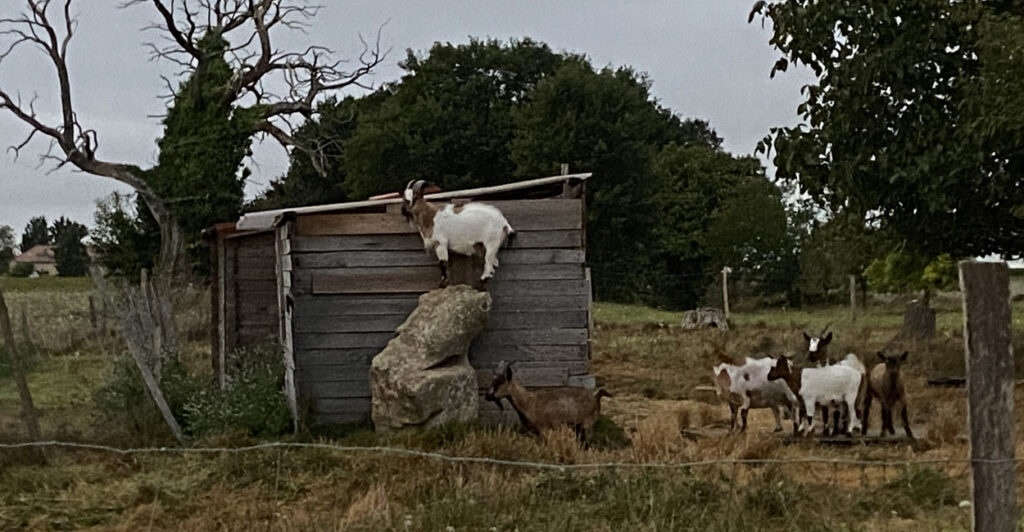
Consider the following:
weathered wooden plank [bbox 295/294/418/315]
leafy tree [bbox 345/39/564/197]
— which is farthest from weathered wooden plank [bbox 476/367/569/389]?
leafy tree [bbox 345/39/564/197]

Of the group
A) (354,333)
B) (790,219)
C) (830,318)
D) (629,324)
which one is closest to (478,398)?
(354,333)

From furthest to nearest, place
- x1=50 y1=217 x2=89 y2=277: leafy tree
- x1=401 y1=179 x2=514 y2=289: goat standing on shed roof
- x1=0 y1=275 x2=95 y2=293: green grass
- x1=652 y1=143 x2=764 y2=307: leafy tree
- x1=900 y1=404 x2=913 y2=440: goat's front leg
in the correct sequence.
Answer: x1=652 y1=143 x2=764 y2=307: leafy tree → x1=50 y1=217 x2=89 y2=277: leafy tree → x1=0 y1=275 x2=95 y2=293: green grass → x1=401 y1=179 x2=514 y2=289: goat standing on shed roof → x1=900 y1=404 x2=913 y2=440: goat's front leg

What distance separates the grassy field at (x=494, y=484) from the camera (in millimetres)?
6367

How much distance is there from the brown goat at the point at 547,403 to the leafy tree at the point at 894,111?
547 centimetres

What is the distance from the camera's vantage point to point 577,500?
269 inches

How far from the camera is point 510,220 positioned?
1065 cm

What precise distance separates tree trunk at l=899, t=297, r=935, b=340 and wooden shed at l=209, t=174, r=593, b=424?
12457mm

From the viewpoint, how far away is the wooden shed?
35.0ft

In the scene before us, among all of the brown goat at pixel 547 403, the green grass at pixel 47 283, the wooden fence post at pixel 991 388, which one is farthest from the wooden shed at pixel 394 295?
the green grass at pixel 47 283

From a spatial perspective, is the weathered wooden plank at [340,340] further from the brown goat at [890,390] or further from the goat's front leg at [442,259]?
the brown goat at [890,390]

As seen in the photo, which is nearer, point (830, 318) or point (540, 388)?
point (540, 388)

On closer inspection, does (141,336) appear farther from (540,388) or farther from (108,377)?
(540,388)

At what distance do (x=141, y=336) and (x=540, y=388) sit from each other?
414 centimetres

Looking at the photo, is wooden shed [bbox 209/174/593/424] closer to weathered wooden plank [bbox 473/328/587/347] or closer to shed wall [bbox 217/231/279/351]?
weathered wooden plank [bbox 473/328/587/347]
